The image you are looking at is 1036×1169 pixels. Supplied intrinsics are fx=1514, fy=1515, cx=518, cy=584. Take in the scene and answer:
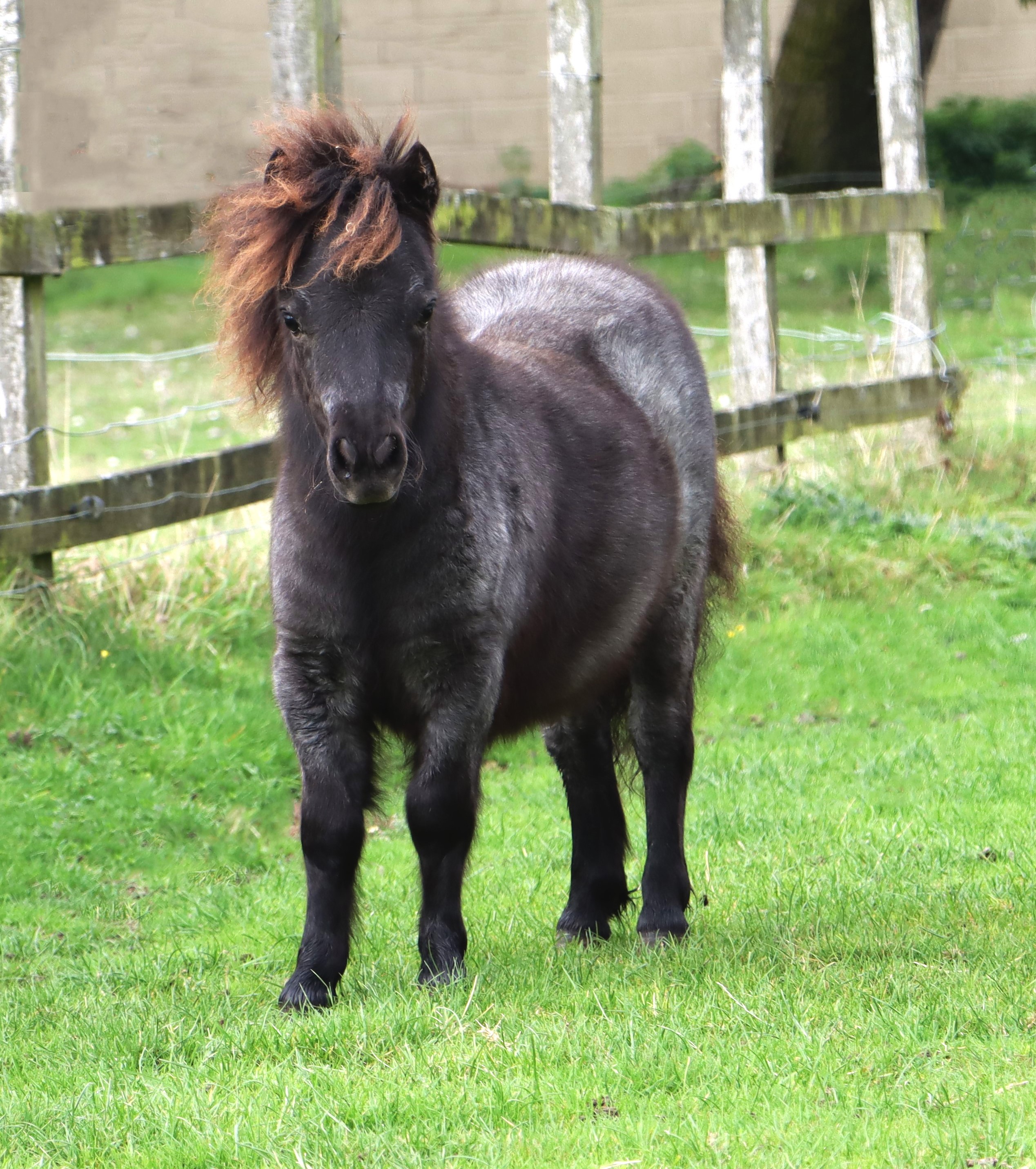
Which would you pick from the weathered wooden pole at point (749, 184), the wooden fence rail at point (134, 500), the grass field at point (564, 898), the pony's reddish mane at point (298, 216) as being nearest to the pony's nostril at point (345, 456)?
the pony's reddish mane at point (298, 216)

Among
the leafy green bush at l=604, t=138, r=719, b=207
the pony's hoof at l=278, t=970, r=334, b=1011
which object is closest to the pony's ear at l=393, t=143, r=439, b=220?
the pony's hoof at l=278, t=970, r=334, b=1011

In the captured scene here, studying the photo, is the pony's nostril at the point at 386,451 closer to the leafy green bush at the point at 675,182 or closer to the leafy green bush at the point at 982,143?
the leafy green bush at the point at 675,182

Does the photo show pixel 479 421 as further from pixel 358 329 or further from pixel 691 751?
pixel 691 751

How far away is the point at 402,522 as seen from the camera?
3.89m

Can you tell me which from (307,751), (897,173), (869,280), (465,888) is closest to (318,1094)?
(307,751)

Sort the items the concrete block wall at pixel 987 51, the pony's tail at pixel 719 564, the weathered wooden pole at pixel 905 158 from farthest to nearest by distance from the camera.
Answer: the concrete block wall at pixel 987 51 → the weathered wooden pole at pixel 905 158 → the pony's tail at pixel 719 564

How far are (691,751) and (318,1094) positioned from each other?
7.62 ft

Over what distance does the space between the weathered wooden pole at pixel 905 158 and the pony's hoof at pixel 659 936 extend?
22.8 ft

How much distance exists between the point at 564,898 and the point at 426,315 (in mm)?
2352

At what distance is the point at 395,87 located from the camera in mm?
20609

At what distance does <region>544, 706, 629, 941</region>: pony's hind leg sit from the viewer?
4.89 meters

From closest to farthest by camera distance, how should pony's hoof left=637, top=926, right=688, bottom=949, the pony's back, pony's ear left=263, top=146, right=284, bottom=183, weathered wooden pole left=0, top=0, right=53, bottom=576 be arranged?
pony's ear left=263, top=146, right=284, bottom=183 → pony's hoof left=637, top=926, right=688, bottom=949 → the pony's back → weathered wooden pole left=0, top=0, right=53, bottom=576

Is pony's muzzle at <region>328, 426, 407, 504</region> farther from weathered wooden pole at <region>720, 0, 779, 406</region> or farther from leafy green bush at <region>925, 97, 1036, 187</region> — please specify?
leafy green bush at <region>925, 97, 1036, 187</region>

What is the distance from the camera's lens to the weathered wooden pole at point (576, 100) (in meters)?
8.48
